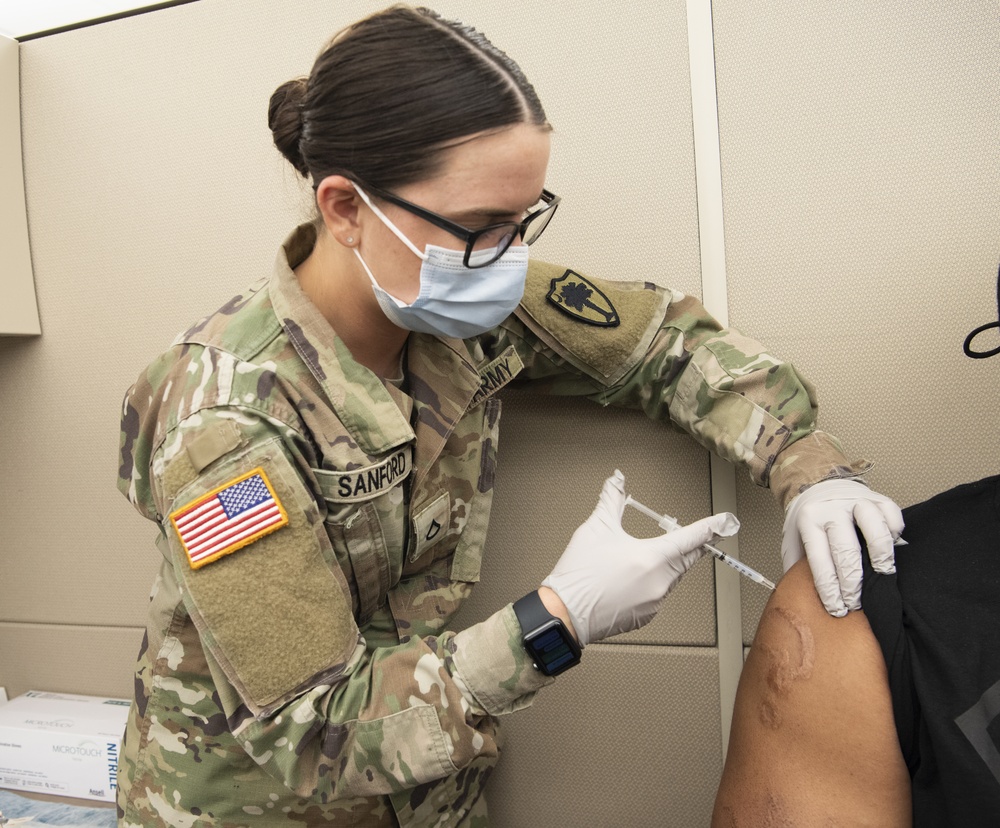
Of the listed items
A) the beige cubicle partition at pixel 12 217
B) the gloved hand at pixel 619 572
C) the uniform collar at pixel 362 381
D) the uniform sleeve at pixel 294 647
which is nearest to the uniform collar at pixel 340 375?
the uniform collar at pixel 362 381

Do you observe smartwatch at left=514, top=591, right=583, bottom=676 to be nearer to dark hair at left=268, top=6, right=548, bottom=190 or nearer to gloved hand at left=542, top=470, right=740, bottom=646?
gloved hand at left=542, top=470, right=740, bottom=646

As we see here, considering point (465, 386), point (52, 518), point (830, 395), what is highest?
point (465, 386)

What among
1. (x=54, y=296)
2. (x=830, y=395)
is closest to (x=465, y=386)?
(x=830, y=395)

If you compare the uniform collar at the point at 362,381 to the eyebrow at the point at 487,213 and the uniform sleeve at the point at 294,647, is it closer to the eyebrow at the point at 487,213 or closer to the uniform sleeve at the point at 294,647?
the uniform sleeve at the point at 294,647

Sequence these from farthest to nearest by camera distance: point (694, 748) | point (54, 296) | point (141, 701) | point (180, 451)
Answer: point (54, 296) < point (694, 748) < point (141, 701) < point (180, 451)

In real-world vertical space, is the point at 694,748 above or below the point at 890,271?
below

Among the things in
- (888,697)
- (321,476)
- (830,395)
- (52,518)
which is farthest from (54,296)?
(888,697)

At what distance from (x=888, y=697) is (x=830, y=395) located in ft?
2.04

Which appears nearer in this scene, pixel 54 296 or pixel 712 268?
pixel 712 268

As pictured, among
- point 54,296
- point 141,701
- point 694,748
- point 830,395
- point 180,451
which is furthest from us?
point 54,296

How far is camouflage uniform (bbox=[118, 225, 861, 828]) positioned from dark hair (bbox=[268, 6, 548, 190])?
0.83ft

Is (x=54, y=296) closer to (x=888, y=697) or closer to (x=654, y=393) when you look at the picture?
(x=654, y=393)

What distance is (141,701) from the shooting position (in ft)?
4.31

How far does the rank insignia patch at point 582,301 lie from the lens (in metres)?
1.39
